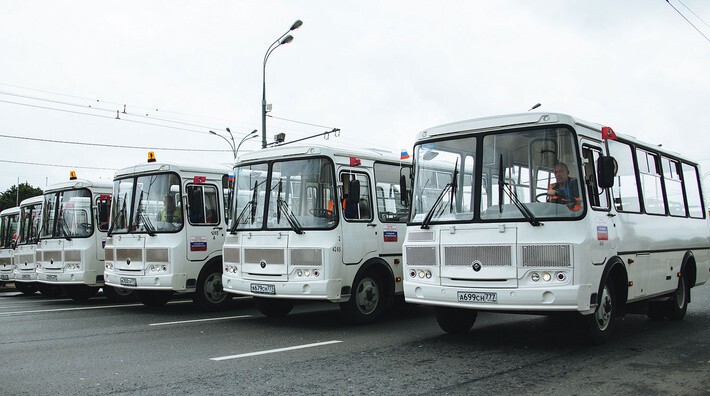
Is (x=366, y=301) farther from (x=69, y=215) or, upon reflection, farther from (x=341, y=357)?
(x=69, y=215)

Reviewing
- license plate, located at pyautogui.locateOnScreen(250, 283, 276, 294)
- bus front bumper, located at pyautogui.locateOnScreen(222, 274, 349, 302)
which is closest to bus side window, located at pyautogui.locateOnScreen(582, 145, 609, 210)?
bus front bumper, located at pyautogui.locateOnScreen(222, 274, 349, 302)

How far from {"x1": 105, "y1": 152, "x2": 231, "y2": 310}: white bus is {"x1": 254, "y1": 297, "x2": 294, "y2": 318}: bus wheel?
1.66 metres

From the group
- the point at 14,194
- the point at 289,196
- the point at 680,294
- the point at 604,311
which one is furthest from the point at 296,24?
the point at 14,194

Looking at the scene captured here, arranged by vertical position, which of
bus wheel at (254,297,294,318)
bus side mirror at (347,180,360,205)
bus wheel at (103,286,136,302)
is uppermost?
bus side mirror at (347,180,360,205)

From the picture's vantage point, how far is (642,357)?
841 centimetres

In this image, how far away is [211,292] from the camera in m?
14.1

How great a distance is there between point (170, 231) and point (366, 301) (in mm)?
4323

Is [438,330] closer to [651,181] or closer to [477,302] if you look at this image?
[477,302]

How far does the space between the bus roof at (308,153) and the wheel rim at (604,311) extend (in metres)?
4.60

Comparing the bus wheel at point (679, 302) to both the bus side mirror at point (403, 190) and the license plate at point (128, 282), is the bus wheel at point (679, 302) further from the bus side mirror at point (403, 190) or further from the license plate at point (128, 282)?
the license plate at point (128, 282)

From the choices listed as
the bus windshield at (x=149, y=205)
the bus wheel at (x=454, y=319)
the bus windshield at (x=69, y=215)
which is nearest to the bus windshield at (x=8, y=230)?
the bus windshield at (x=69, y=215)

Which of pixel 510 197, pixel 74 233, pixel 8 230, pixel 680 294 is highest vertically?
pixel 8 230

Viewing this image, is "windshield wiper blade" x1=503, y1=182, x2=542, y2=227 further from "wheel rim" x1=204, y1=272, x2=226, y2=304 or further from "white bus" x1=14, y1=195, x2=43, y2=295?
"white bus" x1=14, y1=195, x2=43, y2=295

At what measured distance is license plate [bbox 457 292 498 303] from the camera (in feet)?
28.0
